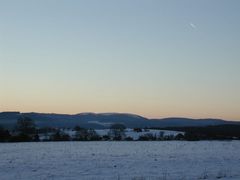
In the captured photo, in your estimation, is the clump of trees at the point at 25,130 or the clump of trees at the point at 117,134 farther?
the clump of trees at the point at 117,134

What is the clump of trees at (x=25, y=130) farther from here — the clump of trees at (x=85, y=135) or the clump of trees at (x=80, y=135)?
the clump of trees at (x=85, y=135)

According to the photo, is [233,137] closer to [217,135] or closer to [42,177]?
[217,135]

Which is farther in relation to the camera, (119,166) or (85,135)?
(85,135)

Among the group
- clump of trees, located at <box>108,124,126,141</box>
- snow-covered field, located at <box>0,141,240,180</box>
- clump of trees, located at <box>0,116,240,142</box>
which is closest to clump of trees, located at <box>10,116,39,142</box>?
clump of trees, located at <box>0,116,240,142</box>

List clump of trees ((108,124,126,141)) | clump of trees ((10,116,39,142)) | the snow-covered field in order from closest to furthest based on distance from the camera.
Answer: the snow-covered field → clump of trees ((10,116,39,142)) → clump of trees ((108,124,126,141))

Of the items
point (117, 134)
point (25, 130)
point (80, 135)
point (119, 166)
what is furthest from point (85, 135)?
point (119, 166)

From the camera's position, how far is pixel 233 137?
587 ft

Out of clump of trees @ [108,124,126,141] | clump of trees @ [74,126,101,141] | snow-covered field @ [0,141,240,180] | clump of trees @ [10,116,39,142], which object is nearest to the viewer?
snow-covered field @ [0,141,240,180]

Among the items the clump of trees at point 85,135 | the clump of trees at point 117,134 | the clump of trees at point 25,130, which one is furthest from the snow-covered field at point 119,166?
the clump of trees at point 117,134

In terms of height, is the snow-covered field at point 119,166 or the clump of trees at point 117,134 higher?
the clump of trees at point 117,134

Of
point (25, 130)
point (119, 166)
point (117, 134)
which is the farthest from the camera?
point (117, 134)

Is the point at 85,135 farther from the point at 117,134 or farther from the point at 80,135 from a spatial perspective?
the point at 117,134

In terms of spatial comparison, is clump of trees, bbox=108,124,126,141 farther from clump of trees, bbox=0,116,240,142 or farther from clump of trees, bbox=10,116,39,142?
clump of trees, bbox=10,116,39,142

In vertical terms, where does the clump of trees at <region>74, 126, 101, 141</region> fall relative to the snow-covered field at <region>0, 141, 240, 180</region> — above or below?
above
